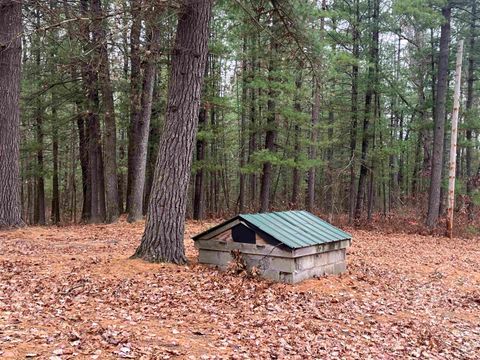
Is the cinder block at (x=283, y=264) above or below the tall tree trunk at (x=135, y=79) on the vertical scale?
below

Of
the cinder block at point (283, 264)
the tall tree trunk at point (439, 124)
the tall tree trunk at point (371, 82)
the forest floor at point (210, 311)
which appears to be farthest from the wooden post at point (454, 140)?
the cinder block at point (283, 264)

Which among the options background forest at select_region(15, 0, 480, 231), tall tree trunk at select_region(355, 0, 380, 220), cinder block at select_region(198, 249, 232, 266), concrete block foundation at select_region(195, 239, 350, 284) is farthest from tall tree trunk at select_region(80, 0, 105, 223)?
tall tree trunk at select_region(355, 0, 380, 220)

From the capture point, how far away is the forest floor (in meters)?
4.27

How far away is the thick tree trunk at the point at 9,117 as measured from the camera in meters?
10.5

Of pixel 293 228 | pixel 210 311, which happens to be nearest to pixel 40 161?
pixel 293 228

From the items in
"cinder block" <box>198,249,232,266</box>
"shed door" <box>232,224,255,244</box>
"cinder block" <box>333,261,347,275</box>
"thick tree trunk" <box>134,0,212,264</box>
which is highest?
"thick tree trunk" <box>134,0,212,264</box>

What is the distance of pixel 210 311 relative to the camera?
5.64 metres

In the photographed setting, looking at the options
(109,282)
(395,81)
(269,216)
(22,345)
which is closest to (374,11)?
(395,81)

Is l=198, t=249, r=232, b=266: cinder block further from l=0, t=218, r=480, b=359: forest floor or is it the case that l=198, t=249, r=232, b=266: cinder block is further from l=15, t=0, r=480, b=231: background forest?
l=15, t=0, r=480, b=231: background forest

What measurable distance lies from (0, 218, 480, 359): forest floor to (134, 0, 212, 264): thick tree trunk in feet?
1.50

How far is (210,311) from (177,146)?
120 inches

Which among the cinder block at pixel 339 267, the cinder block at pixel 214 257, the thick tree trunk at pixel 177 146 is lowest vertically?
the cinder block at pixel 339 267

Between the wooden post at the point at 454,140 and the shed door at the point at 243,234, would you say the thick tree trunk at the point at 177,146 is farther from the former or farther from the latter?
the wooden post at the point at 454,140

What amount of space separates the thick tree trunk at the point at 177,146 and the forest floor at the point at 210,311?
1.50 feet
